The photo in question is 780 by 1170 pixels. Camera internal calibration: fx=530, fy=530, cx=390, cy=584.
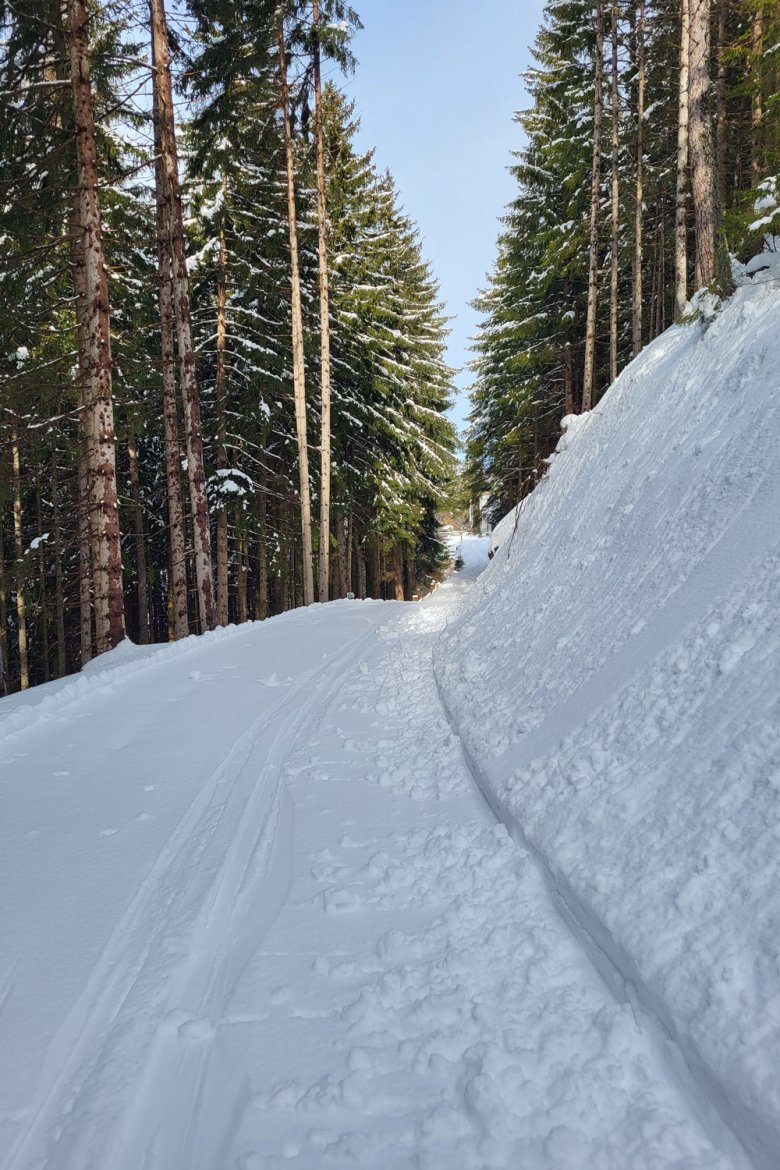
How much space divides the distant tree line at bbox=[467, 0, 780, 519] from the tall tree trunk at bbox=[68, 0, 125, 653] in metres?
8.77

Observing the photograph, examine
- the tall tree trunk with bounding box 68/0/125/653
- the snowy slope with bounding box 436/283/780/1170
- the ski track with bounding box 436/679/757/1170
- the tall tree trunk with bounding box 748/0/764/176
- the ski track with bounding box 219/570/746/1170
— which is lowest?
the ski track with bounding box 219/570/746/1170

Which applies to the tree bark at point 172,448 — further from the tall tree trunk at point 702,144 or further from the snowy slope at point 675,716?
the tall tree trunk at point 702,144

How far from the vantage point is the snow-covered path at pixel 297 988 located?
1581 mm

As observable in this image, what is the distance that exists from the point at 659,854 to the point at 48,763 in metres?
4.25

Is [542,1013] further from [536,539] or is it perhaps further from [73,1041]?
[536,539]

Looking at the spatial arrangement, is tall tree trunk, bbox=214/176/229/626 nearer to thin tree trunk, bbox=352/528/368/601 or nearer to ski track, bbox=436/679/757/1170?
thin tree trunk, bbox=352/528/368/601

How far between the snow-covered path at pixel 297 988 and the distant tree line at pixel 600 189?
10533 mm

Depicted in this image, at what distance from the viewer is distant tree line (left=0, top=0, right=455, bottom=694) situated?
852 centimetres

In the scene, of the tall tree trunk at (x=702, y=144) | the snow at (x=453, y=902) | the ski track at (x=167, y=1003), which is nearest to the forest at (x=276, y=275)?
the tall tree trunk at (x=702, y=144)

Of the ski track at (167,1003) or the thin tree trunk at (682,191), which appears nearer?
the ski track at (167,1003)

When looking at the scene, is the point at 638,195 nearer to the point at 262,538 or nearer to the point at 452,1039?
the point at 262,538

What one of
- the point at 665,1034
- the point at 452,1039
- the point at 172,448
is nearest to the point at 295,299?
the point at 172,448

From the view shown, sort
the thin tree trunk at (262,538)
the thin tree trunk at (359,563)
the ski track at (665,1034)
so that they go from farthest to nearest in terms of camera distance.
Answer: the thin tree trunk at (359,563) < the thin tree trunk at (262,538) < the ski track at (665,1034)

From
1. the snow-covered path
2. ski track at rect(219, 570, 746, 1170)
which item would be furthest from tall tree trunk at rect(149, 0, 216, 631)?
ski track at rect(219, 570, 746, 1170)
